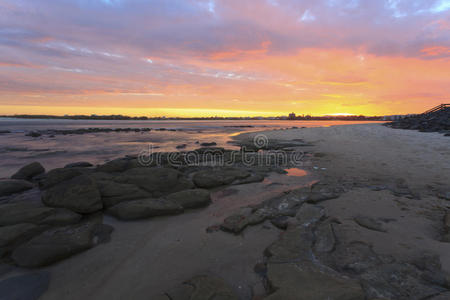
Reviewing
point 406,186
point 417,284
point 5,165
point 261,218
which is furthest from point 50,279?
point 5,165

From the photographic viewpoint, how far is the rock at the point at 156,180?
251 inches

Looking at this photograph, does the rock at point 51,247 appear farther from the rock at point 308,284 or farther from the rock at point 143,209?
the rock at point 308,284

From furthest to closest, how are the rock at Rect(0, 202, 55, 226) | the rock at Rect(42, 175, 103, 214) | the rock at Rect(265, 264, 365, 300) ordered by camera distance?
the rock at Rect(42, 175, 103, 214)
the rock at Rect(0, 202, 55, 226)
the rock at Rect(265, 264, 365, 300)

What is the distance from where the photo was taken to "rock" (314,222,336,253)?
337 centimetres

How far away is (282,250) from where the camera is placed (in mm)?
3354

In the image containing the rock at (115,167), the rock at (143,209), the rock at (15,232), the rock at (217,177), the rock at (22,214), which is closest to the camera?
the rock at (15,232)

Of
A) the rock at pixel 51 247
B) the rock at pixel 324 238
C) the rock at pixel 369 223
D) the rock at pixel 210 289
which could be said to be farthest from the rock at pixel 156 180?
the rock at pixel 369 223

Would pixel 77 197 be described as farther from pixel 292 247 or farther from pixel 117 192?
pixel 292 247

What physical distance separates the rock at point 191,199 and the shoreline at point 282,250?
0.62 ft

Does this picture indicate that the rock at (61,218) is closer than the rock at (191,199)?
Yes

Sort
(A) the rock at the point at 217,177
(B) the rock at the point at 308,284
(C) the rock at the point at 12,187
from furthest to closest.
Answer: (A) the rock at the point at 217,177
(C) the rock at the point at 12,187
(B) the rock at the point at 308,284

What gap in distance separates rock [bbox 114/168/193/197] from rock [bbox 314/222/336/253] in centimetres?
422

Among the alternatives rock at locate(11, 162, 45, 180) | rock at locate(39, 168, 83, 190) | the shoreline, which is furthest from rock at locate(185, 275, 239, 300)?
rock at locate(11, 162, 45, 180)

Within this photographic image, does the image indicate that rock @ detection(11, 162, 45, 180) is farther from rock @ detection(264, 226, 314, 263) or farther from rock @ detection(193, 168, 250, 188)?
rock @ detection(264, 226, 314, 263)
